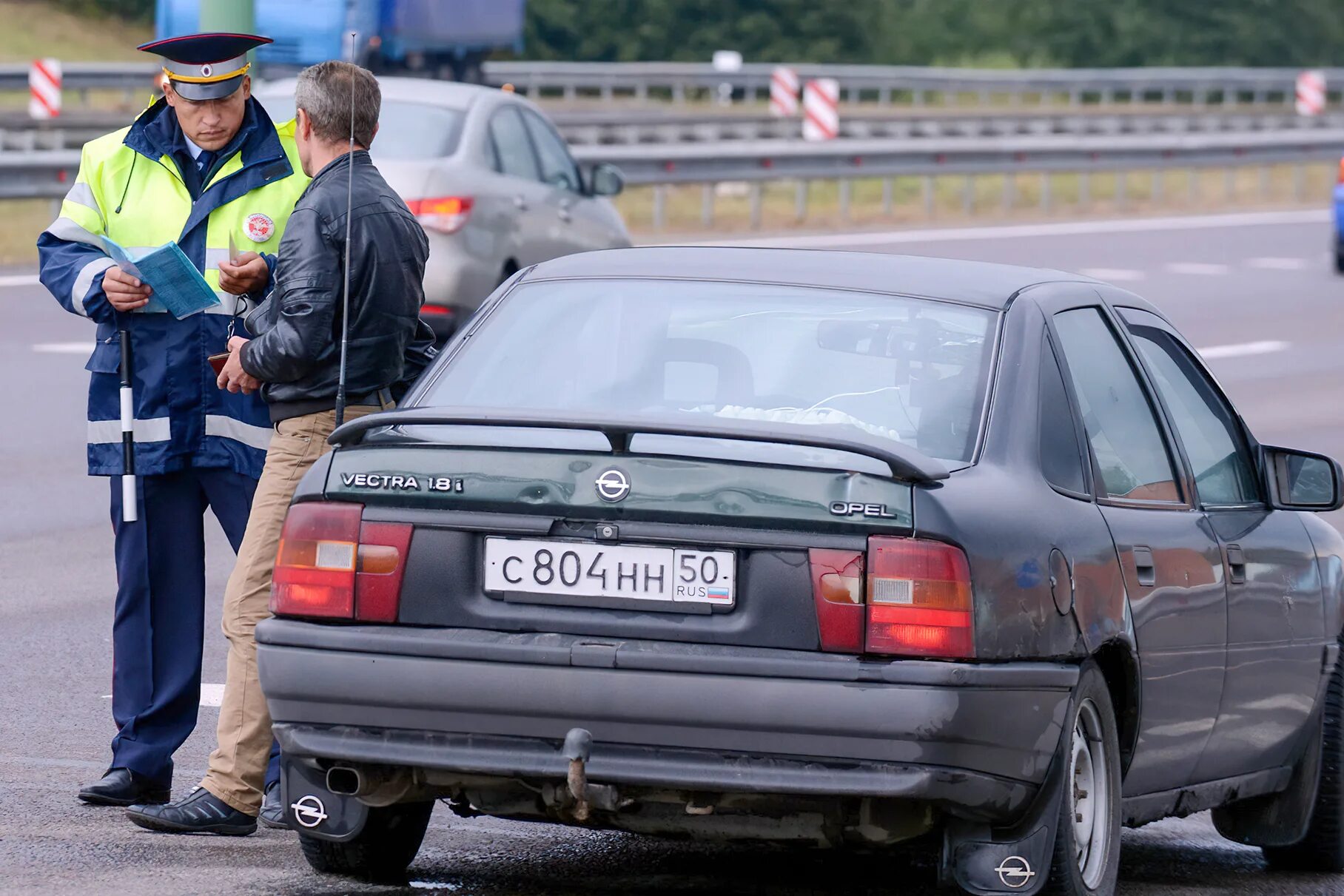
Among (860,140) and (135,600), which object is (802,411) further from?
(860,140)

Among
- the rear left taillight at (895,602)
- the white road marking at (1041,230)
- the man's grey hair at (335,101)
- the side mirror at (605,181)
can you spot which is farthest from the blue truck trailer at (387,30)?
the rear left taillight at (895,602)

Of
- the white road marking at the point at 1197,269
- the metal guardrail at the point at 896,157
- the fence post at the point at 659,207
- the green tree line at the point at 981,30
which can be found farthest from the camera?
the green tree line at the point at 981,30

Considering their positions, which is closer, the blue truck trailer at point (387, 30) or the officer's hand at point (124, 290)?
the officer's hand at point (124, 290)

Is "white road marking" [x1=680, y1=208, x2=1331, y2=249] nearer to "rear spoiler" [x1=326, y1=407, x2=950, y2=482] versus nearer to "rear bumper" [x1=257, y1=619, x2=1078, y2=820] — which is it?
"rear spoiler" [x1=326, y1=407, x2=950, y2=482]

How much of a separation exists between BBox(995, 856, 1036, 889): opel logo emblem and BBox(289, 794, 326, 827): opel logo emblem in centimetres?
139

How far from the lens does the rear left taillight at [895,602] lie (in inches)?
180

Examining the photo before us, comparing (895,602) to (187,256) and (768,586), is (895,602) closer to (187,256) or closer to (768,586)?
(768,586)

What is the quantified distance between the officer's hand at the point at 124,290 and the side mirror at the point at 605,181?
9.79m

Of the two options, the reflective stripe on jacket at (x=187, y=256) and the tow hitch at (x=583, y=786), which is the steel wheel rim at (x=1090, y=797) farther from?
the reflective stripe on jacket at (x=187, y=256)

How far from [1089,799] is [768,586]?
36.6 inches

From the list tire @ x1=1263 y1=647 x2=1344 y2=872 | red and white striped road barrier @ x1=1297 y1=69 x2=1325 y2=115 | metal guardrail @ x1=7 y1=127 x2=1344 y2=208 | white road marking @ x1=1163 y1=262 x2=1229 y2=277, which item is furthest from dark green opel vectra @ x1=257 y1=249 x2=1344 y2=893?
red and white striped road barrier @ x1=1297 y1=69 x2=1325 y2=115

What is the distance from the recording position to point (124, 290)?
19.7 ft

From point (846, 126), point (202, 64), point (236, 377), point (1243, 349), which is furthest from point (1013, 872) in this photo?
point (846, 126)

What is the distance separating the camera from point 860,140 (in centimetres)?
3250
